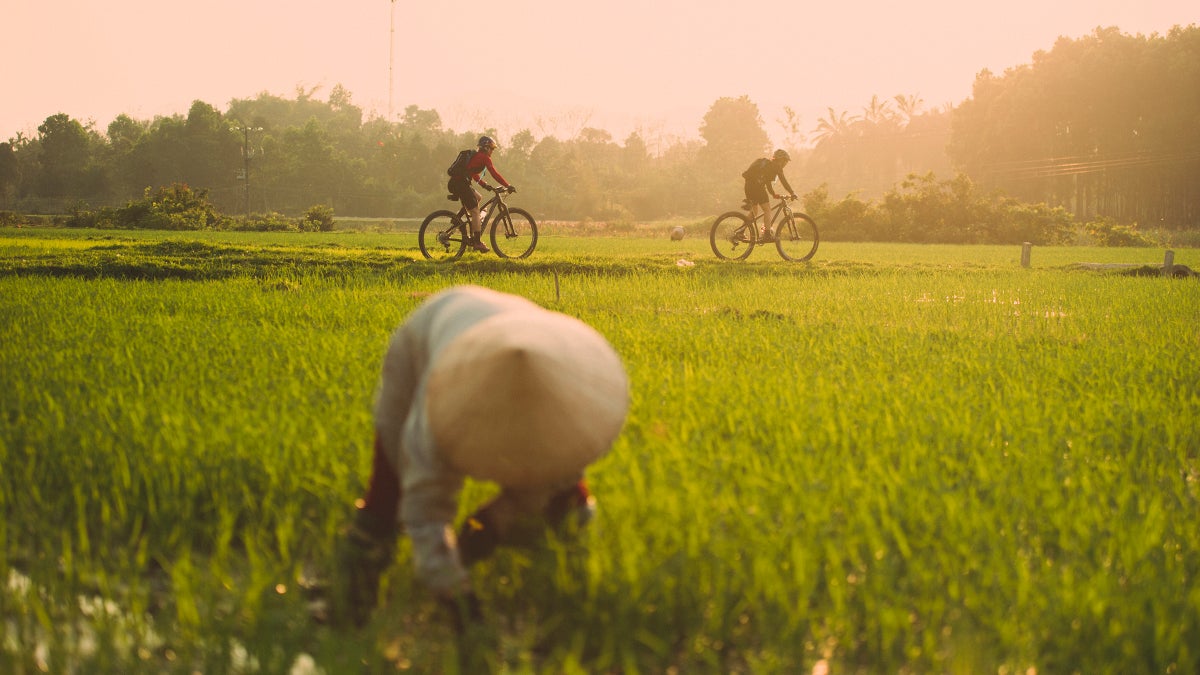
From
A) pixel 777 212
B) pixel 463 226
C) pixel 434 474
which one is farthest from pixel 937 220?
pixel 434 474

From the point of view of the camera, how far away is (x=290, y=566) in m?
1.89

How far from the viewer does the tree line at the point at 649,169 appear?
133ft

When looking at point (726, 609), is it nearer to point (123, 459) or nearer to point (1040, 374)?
point (123, 459)

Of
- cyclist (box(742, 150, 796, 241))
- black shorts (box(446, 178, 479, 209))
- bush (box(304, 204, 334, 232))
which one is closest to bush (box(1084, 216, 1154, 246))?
cyclist (box(742, 150, 796, 241))

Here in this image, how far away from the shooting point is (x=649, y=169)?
2227 inches

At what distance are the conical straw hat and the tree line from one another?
36.8 meters

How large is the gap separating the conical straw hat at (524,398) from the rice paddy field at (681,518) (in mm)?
305

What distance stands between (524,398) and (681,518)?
0.79 metres

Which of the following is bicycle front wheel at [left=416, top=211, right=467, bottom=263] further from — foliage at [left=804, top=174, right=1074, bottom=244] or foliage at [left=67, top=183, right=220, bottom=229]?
foliage at [left=804, top=174, right=1074, bottom=244]

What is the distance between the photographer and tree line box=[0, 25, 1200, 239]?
133ft

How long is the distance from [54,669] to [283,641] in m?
0.34

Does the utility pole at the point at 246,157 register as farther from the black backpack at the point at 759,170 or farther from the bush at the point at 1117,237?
the black backpack at the point at 759,170

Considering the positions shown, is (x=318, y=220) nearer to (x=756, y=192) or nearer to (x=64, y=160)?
(x=756, y=192)

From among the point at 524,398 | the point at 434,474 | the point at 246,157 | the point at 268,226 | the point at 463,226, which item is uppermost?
the point at 246,157
